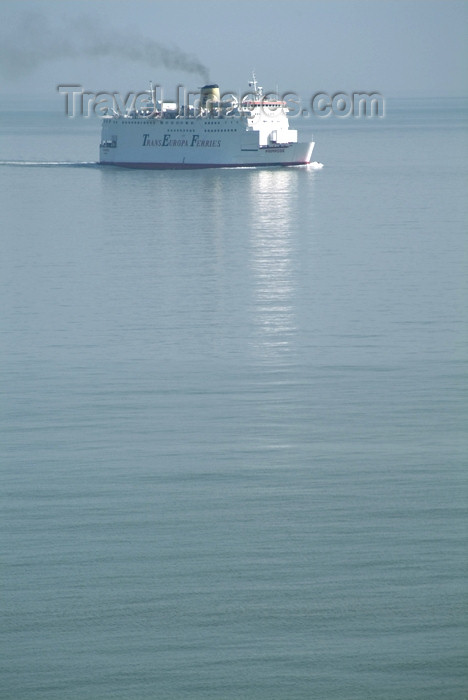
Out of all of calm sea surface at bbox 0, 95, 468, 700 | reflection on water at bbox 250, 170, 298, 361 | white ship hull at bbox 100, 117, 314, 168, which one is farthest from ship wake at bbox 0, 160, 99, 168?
calm sea surface at bbox 0, 95, 468, 700

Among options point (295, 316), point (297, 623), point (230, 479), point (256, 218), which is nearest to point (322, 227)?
point (256, 218)

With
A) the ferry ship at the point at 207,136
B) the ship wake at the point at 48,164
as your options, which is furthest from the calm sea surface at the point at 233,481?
the ship wake at the point at 48,164

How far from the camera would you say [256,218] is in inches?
1037

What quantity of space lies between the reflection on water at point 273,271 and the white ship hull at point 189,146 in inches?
271

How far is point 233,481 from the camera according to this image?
807 centimetres

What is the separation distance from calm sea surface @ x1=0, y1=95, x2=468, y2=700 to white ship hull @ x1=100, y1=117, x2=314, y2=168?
74.4ft

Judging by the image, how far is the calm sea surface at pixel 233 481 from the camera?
5906mm

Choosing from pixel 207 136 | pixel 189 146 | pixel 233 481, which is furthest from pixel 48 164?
pixel 233 481

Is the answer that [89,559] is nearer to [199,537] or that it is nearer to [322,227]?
[199,537]

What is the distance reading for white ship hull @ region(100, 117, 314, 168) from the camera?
40250 mm

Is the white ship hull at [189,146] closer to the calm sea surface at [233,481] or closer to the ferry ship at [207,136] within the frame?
the ferry ship at [207,136]

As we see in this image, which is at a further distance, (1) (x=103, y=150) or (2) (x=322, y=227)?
(1) (x=103, y=150)

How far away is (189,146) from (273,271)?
80.7 feet

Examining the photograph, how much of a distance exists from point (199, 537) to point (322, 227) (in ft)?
56.5
